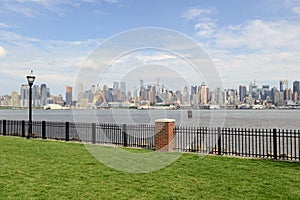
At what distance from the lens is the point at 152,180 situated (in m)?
8.00

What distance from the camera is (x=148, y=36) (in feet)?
38.0

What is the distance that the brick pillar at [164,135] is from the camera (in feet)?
44.2

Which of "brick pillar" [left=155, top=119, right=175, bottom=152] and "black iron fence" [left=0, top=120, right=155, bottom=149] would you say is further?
"black iron fence" [left=0, top=120, right=155, bottom=149]

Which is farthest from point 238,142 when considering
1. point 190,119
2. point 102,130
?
point 190,119

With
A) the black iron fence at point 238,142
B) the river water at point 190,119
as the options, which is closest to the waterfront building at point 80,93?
the black iron fence at point 238,142

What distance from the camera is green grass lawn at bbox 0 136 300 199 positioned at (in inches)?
262

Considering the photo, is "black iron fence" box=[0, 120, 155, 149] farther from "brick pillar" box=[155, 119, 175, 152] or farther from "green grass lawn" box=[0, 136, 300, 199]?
"green grass lawn" box=[0, 136, 300, 199]

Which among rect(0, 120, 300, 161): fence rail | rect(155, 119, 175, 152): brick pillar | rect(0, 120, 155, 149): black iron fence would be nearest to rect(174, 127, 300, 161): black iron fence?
rect(0, 120, 300, 161): fence rail

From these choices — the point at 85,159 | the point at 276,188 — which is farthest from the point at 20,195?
the point at 276,188

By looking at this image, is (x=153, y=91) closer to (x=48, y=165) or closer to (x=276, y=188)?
(x=48, y=165)

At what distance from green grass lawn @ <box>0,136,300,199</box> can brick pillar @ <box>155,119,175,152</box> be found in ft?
7.31

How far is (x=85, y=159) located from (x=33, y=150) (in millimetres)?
3559

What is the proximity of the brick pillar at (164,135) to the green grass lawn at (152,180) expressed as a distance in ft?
7.31

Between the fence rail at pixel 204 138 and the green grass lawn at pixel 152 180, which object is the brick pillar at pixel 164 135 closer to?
the fence rail at pixel 204 138
